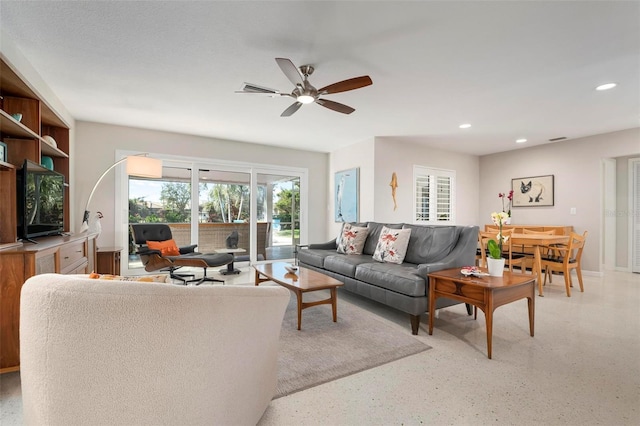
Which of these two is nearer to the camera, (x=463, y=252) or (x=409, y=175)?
(x=463, y=252)

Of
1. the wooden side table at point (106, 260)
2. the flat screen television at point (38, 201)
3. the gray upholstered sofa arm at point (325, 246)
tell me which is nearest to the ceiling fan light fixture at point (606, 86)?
the gray upholstered sofa arm at point (325, 246)

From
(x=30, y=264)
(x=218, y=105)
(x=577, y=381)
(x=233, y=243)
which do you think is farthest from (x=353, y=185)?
(x=30, y=264)

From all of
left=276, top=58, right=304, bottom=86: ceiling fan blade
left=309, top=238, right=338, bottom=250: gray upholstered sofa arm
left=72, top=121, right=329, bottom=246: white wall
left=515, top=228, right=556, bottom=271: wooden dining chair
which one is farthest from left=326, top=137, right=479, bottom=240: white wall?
left=276, top=58, right=304, bottom=86: ceiling fan blade

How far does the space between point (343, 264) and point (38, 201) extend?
311 cm

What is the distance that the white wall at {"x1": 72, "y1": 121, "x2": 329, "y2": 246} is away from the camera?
4434 millimetres

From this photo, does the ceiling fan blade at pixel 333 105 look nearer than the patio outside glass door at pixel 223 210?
Yes

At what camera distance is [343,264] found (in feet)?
11.8

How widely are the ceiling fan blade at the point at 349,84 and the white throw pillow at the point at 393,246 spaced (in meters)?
1.86

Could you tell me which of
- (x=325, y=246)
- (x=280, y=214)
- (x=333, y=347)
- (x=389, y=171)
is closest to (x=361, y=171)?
(x=389, y=171)

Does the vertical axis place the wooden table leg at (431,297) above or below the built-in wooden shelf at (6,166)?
below

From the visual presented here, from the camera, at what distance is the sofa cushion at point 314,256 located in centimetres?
→ 416

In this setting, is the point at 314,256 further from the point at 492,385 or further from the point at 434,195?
the point at 434,195

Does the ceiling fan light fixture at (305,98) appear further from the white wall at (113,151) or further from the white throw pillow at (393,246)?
the white wall at (113,151)

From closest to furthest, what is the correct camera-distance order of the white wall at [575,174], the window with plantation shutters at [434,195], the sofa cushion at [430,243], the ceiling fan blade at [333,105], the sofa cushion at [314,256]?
the ceiling fan blade at [333,105], the sofa cushion at [430,243], the sofa cushion at [314,256], the white wall at [575,174], the window with plantation shutters at [434,195]
